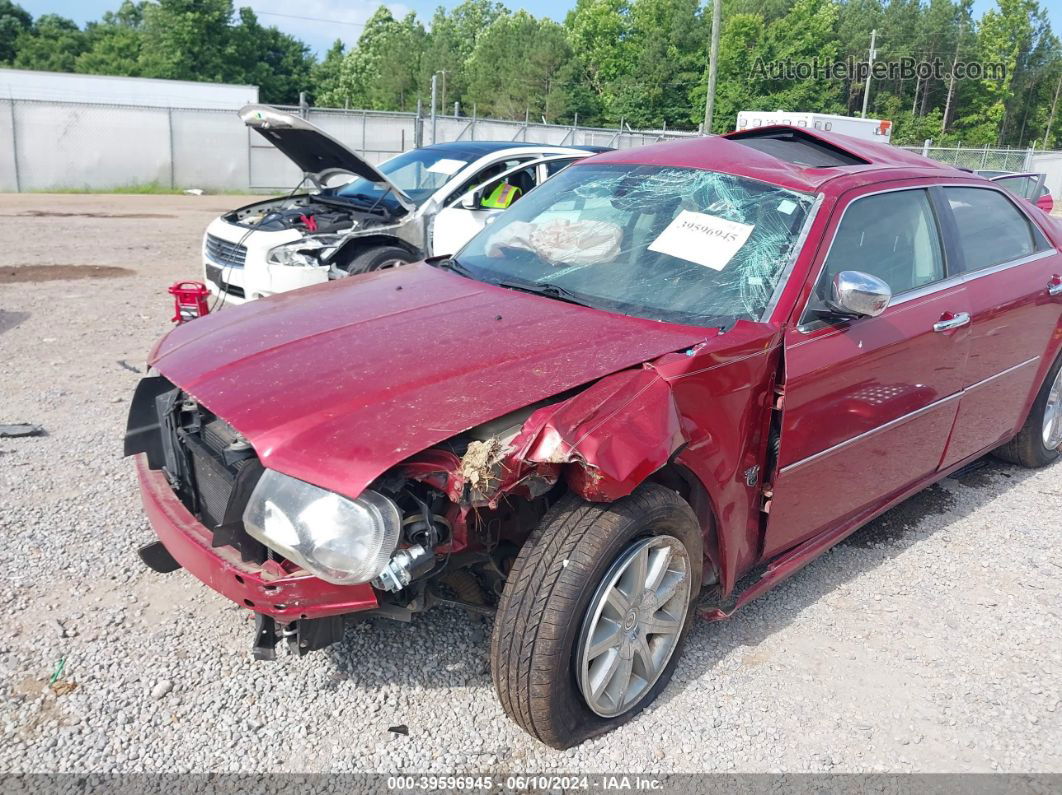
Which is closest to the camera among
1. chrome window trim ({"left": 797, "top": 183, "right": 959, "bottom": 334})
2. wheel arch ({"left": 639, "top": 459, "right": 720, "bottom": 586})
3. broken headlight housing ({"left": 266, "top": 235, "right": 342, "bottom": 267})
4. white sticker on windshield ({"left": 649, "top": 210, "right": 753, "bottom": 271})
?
→ wheel arch ({"left": 639, "top": 459, "right": 720, "bottom": 586})

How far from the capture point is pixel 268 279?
22.5 feet

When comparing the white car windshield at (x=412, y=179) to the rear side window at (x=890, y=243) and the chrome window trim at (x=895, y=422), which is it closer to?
the rear side window at (x=890, y=243)

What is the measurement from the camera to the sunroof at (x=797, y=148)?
12.2ft

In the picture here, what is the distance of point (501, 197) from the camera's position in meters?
8.34

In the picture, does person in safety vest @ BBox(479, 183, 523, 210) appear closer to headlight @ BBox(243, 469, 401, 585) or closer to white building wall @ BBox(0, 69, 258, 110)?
headlight @ BBox(243, 469, 401, 585)

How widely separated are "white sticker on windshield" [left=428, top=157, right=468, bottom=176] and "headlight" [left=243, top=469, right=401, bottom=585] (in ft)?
21.7

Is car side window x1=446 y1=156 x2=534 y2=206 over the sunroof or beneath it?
beneath

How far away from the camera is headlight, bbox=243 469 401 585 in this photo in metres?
2.25

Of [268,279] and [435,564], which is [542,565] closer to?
[435,564]

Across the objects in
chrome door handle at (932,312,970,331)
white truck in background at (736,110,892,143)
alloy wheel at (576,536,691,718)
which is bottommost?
alloy wheel at (576,536,691,718)

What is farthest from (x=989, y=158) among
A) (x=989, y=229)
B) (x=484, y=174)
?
(x=989, y=229)

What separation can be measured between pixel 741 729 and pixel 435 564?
1.19m

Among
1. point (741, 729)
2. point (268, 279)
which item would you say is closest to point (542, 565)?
point (741, 729)

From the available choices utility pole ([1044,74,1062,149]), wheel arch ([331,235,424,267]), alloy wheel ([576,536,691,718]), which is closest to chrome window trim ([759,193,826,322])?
alloy wheel ([576,536,691,718])
